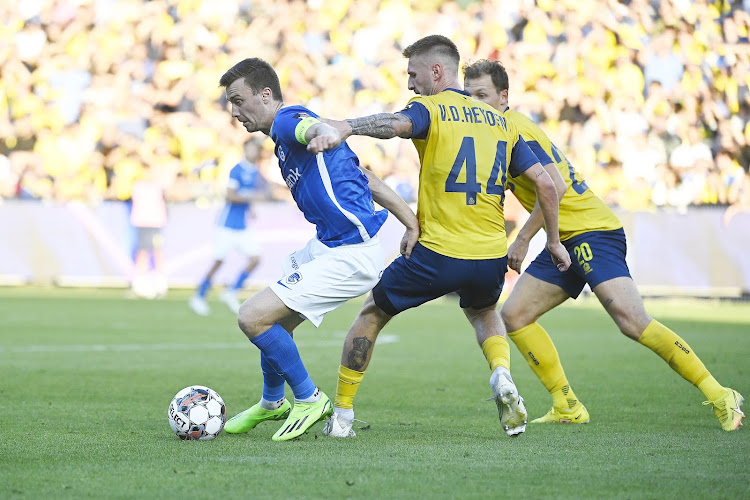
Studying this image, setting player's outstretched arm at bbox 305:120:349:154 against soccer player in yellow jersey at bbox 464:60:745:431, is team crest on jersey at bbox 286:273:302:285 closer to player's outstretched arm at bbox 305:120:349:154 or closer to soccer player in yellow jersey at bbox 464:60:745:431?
player's outstretched arm at bbox 305:120:349:154

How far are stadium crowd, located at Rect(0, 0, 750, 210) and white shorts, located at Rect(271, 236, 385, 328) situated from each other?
45.4ft

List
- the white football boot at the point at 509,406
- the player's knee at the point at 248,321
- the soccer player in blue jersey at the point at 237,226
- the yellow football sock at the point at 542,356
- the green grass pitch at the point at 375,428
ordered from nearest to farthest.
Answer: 1. the green grass pitch at the point at 375,428
2. the white football boot at the point at 509,406
3. the player's knee at the point at 248,321
4. the yellow football sock at the point at 542,356
5. the soccer player in blue jersey at the point at 237,226

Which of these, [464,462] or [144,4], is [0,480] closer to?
[464,462]

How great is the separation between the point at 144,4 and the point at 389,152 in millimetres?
6420

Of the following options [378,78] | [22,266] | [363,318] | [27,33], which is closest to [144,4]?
[27,33]

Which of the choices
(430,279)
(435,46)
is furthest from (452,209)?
(435,46)

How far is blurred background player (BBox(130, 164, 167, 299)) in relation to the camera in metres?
18.5

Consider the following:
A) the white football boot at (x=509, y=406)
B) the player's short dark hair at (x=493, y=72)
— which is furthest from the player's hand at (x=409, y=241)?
the player's short dark hair at (x=493, y=72)

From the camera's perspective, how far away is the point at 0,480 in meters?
4.31

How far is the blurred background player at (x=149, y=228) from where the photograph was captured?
60.6 feet

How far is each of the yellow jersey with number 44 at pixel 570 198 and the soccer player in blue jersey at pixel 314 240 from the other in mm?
1147

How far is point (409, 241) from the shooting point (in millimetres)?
5566

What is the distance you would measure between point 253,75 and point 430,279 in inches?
55.5

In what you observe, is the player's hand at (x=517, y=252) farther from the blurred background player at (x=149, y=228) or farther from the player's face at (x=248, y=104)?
the blurred background player at (x=149, y=228)
